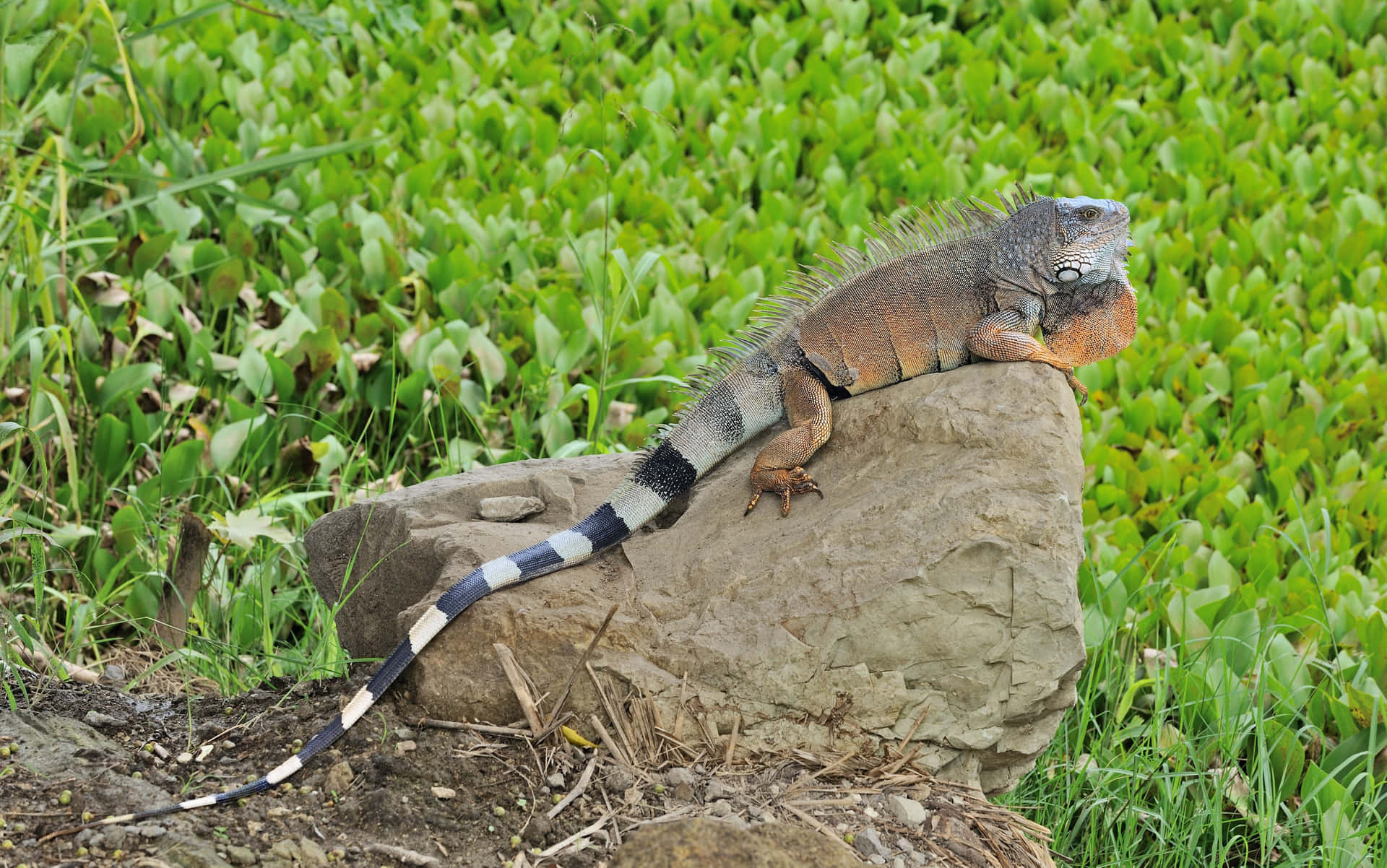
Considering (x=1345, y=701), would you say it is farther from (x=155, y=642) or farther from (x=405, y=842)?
(x=155, y=642)

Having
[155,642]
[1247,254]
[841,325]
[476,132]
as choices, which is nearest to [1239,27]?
[1247,254]

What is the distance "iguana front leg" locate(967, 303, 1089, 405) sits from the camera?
4.03 meters

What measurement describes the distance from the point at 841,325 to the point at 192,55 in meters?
5.98

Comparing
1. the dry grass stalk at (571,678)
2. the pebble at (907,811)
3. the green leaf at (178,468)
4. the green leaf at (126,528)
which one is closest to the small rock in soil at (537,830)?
the dry grass stalk at (571,678)

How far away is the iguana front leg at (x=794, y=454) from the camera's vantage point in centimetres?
407

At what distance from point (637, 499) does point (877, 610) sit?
942 mm

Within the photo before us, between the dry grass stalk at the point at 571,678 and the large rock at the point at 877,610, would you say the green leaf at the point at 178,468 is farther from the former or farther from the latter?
the dry grass stalk at the point at 571,678

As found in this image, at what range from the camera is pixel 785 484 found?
4070 millimetres

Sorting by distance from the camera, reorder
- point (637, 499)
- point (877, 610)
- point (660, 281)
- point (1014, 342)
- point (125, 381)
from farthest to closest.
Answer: point (660, 281)
point (125, 381)
point (637, 499)
point (1014, 342)
point (877, 610)

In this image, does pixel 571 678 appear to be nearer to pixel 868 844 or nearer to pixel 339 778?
pixel 339 778

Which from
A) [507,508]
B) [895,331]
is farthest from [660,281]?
[895,331]

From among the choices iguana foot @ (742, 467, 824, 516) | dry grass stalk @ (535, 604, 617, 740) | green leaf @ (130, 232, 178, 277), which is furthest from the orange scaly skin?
green leaf @ (130, 232, 178, 277)

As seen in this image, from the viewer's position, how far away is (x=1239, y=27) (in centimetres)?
1002

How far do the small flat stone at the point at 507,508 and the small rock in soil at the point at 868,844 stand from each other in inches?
65.5
